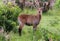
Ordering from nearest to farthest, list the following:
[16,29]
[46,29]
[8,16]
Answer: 1. [8,16]
2. [46,29]
3. [16,29]

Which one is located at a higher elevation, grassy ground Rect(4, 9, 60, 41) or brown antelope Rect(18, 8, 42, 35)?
brown antelope Rect(18, 8, 42, 35)

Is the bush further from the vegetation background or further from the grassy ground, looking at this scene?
the grassy ground

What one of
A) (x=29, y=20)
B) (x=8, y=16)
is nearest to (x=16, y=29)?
(x=29, y=20)

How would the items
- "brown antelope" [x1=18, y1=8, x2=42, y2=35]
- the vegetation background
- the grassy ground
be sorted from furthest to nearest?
1. "brown antelope" [x1=18, y1=8, x2=42, y2=35]
2. the grassy ground
3. the vegetation background

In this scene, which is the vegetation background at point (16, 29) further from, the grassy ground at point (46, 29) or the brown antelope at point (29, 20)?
the brown antelope at point (29, 20)

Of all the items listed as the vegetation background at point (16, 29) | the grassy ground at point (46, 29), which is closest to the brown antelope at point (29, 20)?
the vegetation background at point (16, 29)

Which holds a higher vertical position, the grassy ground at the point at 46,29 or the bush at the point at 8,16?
the bush at the point at 8,16

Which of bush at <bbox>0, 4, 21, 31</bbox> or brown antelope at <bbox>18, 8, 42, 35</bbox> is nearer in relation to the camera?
bush at <bbox>0, 4, 21, 31</bbox>

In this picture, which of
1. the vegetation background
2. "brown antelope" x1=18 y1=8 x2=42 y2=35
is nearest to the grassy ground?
the vegetation background

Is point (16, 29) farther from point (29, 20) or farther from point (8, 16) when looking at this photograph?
point (8, 16)

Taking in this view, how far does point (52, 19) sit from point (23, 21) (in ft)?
9.14

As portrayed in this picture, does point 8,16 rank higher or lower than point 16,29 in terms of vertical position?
higher

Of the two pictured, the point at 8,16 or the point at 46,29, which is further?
the point at 46,29

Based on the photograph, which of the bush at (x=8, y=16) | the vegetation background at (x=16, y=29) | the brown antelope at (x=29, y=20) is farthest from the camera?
the brown antelope at (x=29, y=20)
